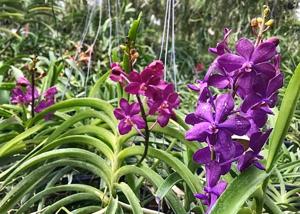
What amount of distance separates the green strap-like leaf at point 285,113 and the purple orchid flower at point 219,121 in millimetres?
34

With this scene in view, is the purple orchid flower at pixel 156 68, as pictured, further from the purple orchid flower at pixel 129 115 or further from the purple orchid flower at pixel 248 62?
the purple orchid flower at pixel 248 62

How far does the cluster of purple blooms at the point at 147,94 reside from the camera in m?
0.75

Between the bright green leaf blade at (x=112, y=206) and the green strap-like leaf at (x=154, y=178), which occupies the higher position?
the green strap-like leaf at (x=154, y=178)

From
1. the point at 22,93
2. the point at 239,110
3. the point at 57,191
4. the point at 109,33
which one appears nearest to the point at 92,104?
the point at 57,191

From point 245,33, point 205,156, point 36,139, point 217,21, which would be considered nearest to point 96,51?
point 245,33

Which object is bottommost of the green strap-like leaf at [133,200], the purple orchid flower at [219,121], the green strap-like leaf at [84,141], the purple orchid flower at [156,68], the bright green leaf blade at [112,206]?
the bright green leaf blade at [112,206]

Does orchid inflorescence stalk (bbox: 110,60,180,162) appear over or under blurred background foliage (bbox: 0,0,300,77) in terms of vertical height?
over

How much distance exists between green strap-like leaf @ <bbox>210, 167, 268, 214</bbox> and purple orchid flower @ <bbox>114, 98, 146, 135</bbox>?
0.88 feet

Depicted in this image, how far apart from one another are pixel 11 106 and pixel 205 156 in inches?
27.6

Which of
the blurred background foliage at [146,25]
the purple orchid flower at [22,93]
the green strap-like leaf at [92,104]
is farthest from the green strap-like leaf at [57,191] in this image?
the blurred background foliage at [146,25]

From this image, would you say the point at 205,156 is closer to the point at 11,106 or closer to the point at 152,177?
the point at 152,177

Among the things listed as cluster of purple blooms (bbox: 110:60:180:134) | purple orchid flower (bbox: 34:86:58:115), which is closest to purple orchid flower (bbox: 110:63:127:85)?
cluster of purple blooms (bbox: 110:60:180:134)

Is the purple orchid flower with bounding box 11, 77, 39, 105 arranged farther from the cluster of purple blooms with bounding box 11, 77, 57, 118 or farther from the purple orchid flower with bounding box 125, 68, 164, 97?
the purple orchid flower with bounding box 125, 68, 164, 97

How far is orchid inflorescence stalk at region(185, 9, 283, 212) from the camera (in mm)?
557
